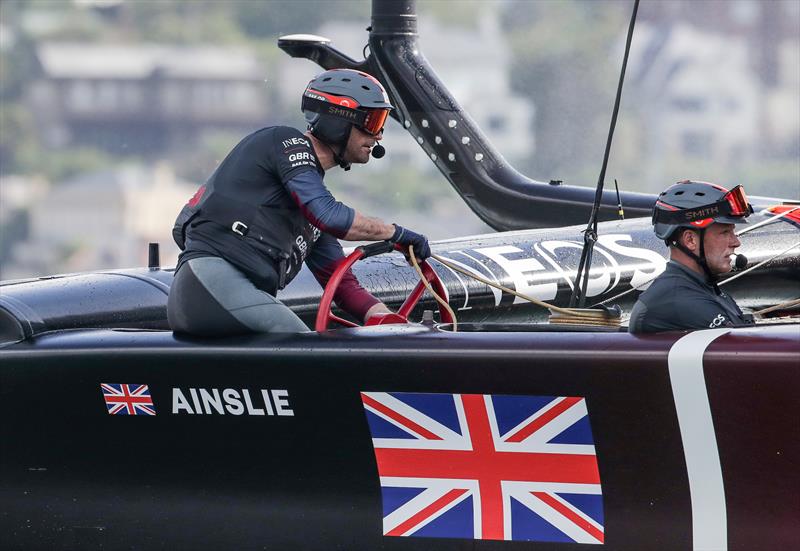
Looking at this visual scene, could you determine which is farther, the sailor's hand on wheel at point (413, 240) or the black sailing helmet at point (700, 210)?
the sailor's hand on wheel at point (413, 240)

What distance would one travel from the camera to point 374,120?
412 cm

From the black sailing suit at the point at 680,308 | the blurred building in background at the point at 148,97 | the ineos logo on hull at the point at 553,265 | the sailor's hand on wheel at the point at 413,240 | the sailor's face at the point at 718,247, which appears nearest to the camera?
the black sailing suit at the point at 680,308

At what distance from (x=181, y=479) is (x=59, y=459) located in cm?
41

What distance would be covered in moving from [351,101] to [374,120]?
9cm

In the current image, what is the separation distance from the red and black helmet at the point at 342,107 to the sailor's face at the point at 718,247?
3.25 feet

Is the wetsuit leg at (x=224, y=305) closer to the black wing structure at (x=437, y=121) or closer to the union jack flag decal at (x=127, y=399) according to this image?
the union jack flag decal at (x=127, y=399)

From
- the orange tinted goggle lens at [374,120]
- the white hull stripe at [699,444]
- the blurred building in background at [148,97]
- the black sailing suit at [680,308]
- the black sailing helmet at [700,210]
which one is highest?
the orange tinted goggle lens at [374,120]

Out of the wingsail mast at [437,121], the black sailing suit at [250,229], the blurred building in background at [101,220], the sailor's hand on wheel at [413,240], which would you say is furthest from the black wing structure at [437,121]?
the blurred building in background at [101,220]

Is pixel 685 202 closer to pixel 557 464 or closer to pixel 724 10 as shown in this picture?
pixel 557 464

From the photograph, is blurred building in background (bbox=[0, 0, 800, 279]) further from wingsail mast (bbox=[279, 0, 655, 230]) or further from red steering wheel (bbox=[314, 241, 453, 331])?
red steering wheel (bbox=[314, 241, 453, 331])

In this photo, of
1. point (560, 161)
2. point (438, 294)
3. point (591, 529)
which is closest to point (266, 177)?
point (438, 294)

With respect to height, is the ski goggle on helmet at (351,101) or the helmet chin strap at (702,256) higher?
the ski goggle on helmet at (351,101)

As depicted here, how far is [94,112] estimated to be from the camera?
27.4m

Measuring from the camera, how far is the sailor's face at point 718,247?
3.75m
